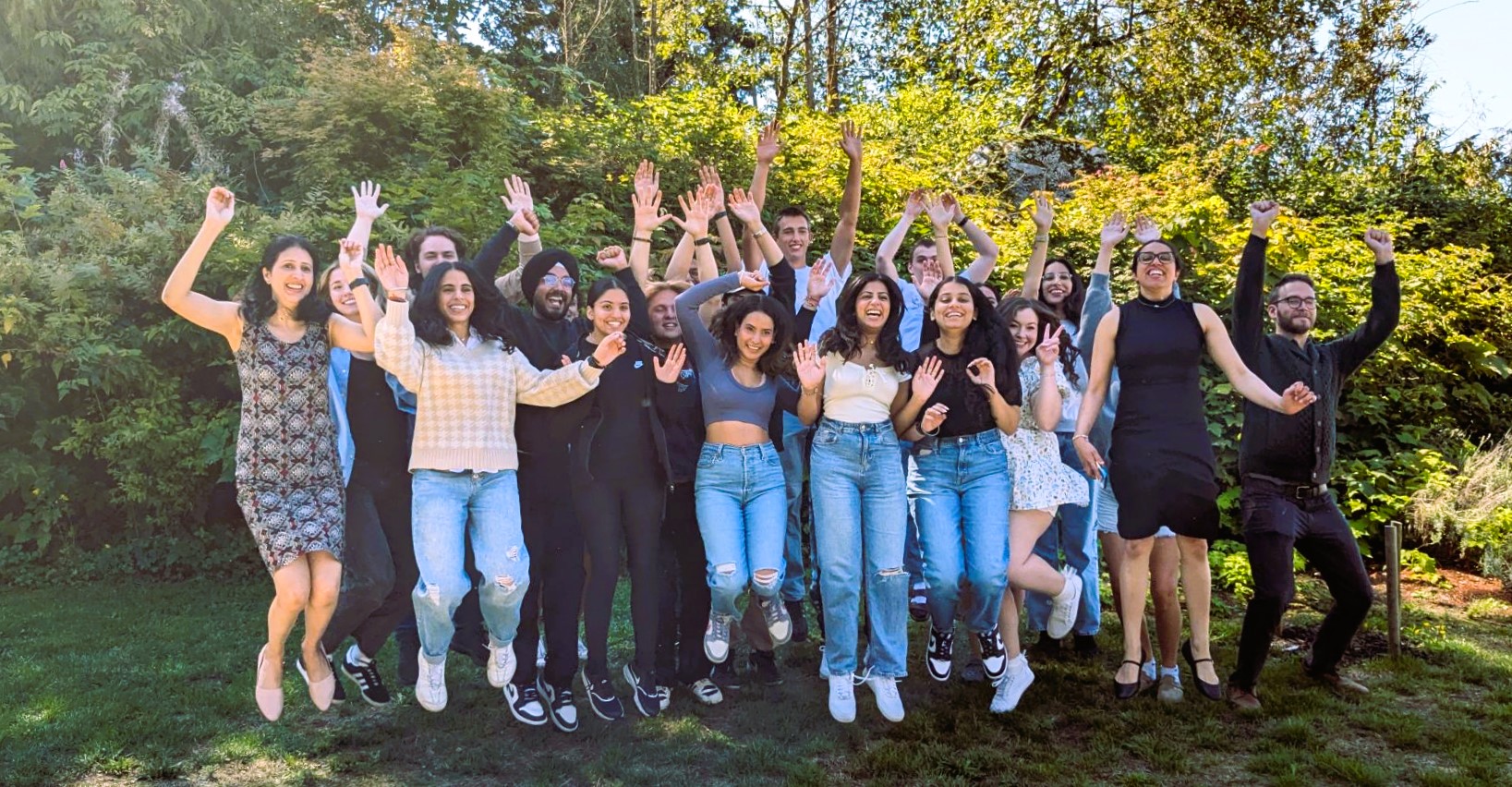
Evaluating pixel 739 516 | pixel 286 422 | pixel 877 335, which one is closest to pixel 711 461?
pixel 739 516

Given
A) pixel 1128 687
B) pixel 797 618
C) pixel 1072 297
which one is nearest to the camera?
pixel 1128 687

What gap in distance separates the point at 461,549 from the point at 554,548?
1.75 ft

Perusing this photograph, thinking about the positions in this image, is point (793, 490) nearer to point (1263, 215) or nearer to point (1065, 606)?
point (1065, 606)

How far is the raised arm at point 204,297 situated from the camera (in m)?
4.19

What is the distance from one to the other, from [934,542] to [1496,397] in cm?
914

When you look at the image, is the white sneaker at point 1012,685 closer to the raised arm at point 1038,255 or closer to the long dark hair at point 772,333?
the long dark hair at point 772,333

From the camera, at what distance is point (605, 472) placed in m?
4.82

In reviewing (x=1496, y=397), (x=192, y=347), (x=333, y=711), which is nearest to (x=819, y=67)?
(x=1496, y=397)

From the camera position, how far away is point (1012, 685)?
525 cm

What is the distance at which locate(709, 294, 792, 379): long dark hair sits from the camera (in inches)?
201

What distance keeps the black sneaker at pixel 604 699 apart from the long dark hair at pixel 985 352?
7.18 ft

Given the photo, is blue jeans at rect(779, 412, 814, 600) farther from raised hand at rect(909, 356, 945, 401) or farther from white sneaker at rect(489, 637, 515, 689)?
white sneaker at rect(489, 637, 515, 689)

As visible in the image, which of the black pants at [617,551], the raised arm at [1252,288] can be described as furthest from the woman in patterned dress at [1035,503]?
the black pants at [617,551]

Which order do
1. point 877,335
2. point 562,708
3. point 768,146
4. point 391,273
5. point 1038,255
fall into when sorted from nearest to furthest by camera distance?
point 391,273
point 562,708
point 877,335
point 768,146
point 1038,255
